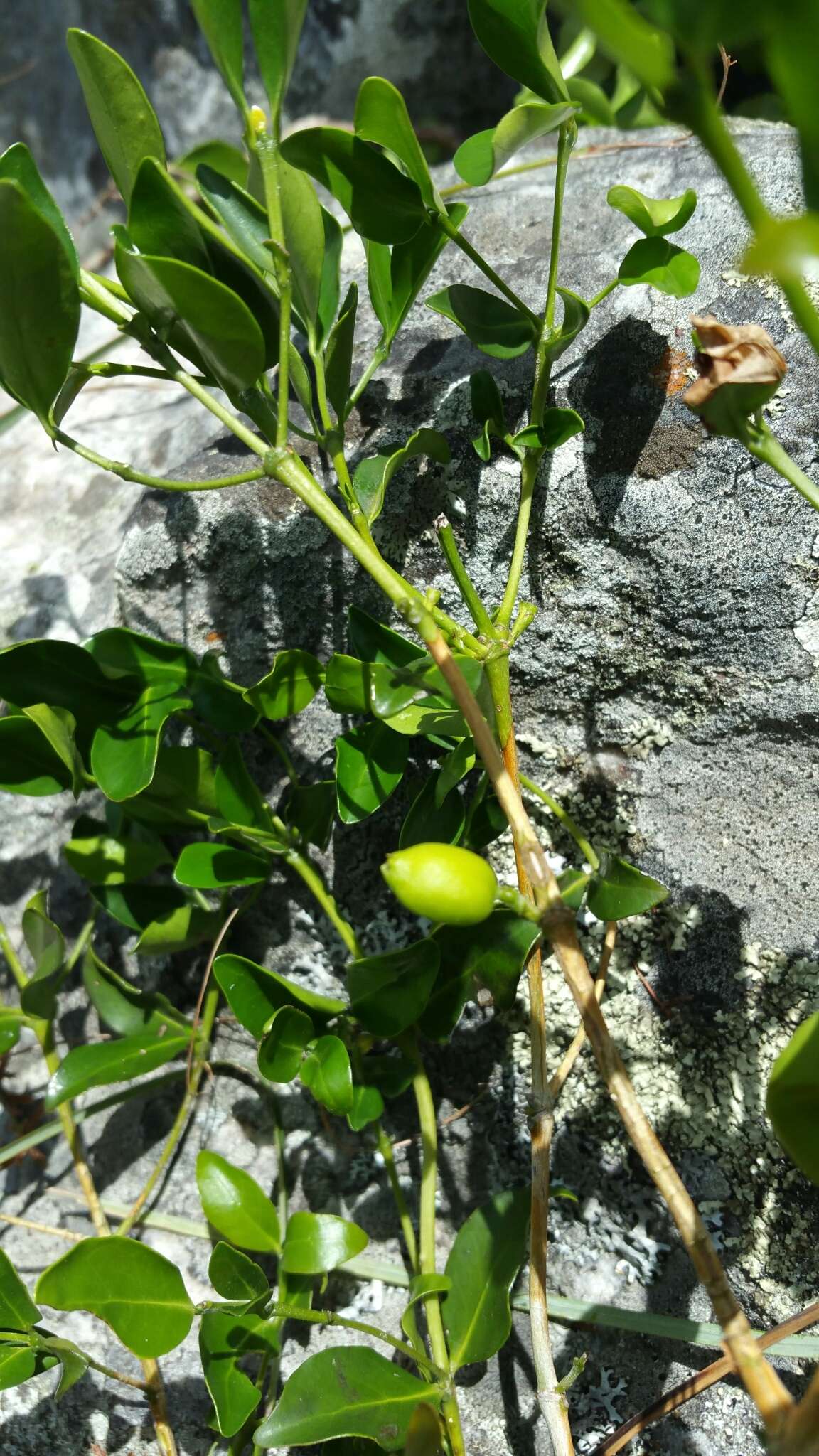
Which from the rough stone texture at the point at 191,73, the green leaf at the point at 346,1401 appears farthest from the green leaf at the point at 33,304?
the rough stone texture at the point at 191,73

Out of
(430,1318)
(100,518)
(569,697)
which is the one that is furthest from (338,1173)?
(100,518)

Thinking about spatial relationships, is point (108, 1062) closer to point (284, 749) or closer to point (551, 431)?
point (284, 749)

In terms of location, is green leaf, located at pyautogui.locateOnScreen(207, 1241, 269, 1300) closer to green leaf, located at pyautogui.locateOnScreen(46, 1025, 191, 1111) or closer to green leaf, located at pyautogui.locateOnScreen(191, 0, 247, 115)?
green leaf, located at pyautogui.locateOnScreen(46, 1025, 191, 1111)

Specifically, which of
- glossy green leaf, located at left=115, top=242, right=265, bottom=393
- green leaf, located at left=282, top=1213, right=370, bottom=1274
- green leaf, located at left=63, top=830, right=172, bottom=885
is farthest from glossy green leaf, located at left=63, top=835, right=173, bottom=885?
glossy green leaf, located at left=115, top=242, right=265, bottom=393

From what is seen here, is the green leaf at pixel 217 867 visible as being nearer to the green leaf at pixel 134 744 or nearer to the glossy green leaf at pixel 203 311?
the green leaf at pixel 134 744

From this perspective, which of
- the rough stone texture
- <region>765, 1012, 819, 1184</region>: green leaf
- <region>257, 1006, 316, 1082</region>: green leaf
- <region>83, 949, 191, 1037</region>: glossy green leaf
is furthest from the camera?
the rough stone texture

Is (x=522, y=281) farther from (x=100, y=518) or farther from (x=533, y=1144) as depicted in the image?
(x=533, y=1144)

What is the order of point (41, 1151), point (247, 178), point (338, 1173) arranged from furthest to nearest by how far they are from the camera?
point (41, 1151) → point (338, 1173) → point (247, 178)
